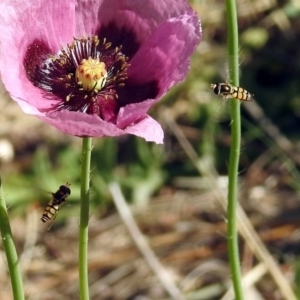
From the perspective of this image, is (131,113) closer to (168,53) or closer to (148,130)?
(148,130)

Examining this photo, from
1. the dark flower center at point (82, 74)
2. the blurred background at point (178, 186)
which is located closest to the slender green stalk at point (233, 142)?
the dark flower center at point (82, 74)

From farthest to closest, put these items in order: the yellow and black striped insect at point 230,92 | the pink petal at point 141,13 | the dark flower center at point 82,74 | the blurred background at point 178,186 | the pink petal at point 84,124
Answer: the blurred background at point 178,186, the dark flower center at point 82,74, the pink petal at point 141,13, the yellow and black striped insect at point 230,92, the pink petal at point 84,124

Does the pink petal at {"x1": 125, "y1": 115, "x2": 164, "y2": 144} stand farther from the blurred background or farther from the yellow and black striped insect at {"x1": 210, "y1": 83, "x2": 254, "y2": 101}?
the blurred background

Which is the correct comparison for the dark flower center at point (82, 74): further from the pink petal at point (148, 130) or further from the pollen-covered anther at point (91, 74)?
the pink petal at point (148, 130)

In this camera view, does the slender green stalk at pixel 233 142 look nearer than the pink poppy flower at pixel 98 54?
Yes

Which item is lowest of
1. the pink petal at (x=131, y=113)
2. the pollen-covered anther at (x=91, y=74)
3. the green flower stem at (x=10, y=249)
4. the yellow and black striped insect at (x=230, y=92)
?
the green flower stem at (x=10, y=249)

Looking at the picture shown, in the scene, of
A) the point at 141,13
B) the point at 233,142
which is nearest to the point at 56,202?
the point at 233,142

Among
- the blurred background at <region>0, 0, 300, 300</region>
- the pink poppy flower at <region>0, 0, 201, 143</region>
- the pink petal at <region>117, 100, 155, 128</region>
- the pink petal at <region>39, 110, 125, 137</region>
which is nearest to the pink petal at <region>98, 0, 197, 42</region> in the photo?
the pink poppy flower at <region>0, 0, 201, 143</region>
